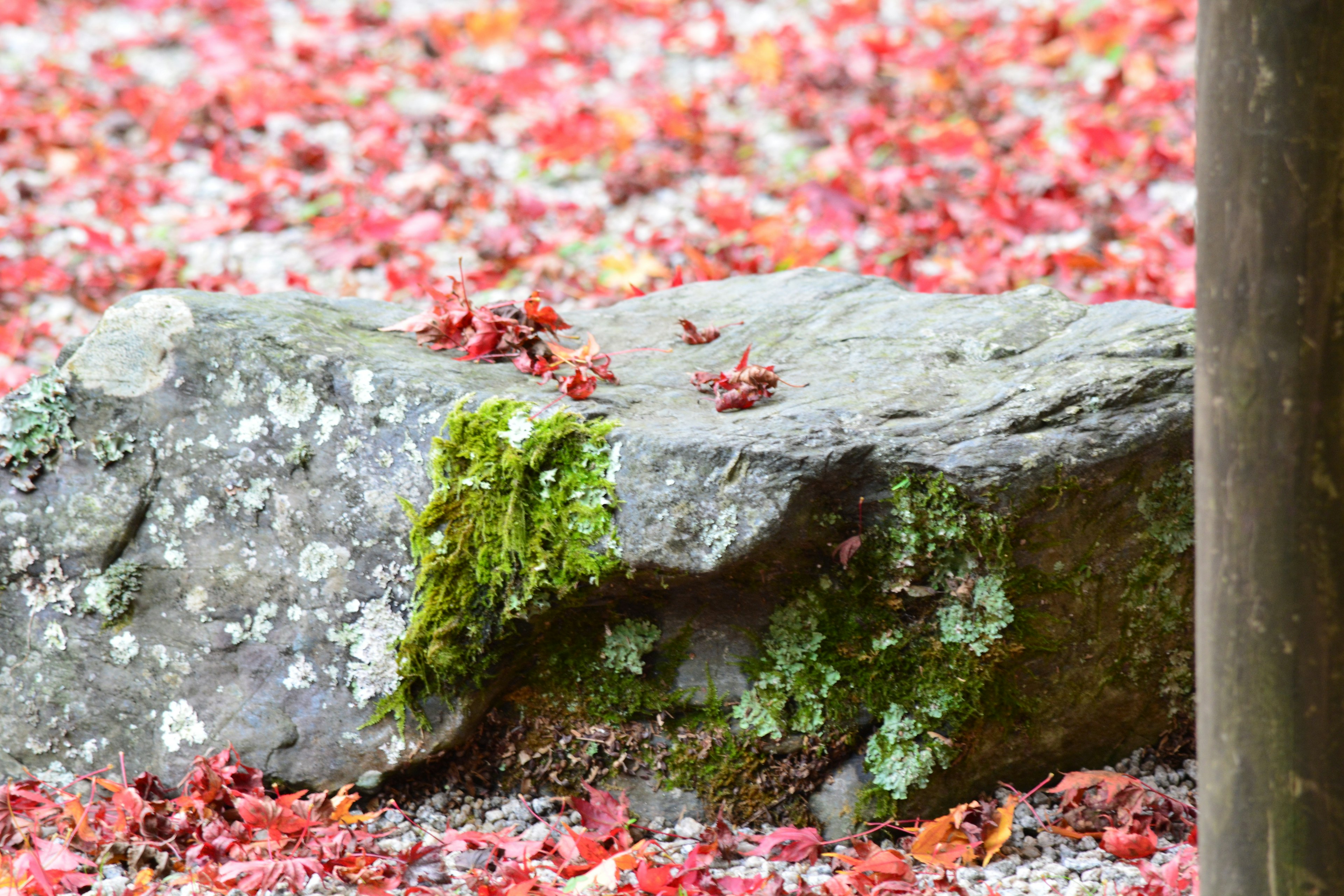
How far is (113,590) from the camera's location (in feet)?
9.54

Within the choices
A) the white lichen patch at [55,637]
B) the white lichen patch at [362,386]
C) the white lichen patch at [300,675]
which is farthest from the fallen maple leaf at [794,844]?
the white lichen patch at [55,637]

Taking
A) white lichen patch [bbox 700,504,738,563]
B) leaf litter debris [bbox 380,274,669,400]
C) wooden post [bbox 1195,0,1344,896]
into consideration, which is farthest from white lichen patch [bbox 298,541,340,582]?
wooden post [bbox 1195,0,1344,896]

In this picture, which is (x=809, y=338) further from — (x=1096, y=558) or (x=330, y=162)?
(x=330, y=162)

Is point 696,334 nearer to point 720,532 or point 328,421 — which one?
point 720,532

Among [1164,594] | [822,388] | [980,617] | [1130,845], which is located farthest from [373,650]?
[1164,594]

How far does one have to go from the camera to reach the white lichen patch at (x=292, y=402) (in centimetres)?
284

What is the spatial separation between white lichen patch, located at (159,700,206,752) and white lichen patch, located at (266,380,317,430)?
80 cm

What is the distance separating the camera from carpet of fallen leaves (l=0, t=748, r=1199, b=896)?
249 centimetres

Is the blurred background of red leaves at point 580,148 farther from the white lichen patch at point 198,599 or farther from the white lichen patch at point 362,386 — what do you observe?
the white lichen patch at point 198,599

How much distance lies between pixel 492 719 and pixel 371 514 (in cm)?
64

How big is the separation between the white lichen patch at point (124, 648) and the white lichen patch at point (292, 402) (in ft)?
2.34

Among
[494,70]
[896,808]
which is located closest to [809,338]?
[896,808]

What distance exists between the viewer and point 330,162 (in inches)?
256

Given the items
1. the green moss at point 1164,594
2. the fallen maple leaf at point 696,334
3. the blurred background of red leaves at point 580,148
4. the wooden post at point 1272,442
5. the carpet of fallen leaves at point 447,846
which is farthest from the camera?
the blurred background of red leaves at point 580,148
